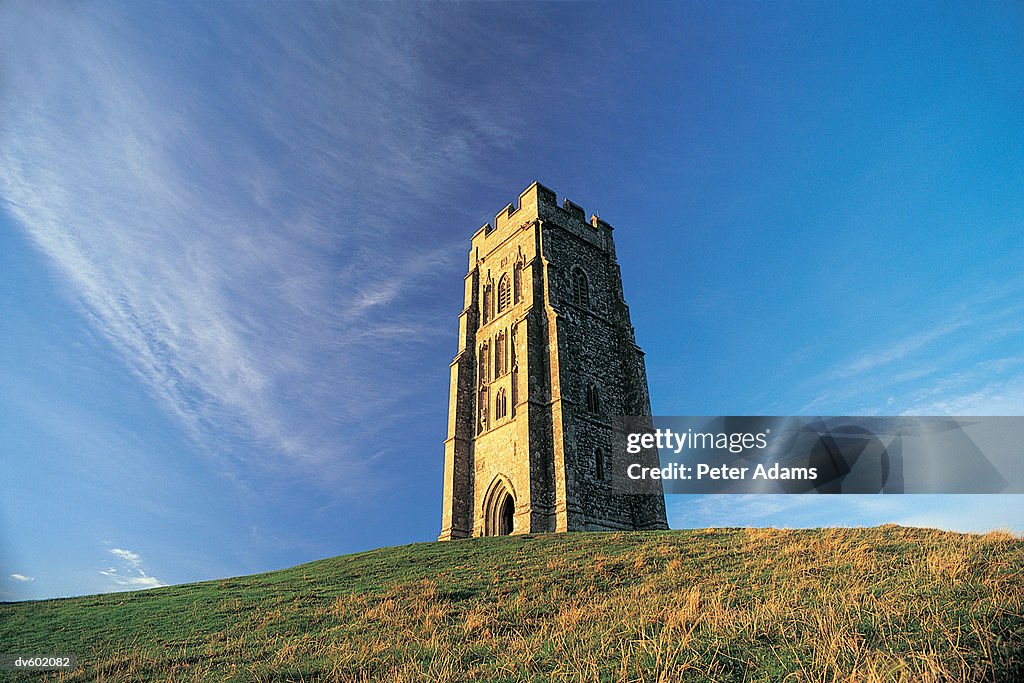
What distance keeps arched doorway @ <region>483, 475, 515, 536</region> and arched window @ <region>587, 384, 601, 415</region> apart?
5.49m

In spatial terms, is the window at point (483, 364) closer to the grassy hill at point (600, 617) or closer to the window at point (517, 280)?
the window at point (517, 280)

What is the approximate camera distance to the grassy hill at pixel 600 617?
5985 mm

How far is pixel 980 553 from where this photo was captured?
32.5 feet

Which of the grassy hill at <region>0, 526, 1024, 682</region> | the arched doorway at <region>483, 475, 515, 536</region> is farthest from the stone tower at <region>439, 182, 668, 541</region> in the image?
the grassy hill at <region>0, 526, 1024, 682</region>

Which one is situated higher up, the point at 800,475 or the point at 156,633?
the point at 800,475

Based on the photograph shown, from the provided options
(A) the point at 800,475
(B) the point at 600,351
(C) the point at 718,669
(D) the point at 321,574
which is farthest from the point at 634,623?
(B) the point at 600,351

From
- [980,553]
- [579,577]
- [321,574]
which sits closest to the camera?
[980,553]

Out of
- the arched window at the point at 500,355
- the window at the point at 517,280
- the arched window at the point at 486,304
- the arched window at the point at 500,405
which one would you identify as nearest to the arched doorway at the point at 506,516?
the arched window at the point at 500,405

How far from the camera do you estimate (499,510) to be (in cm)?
2670

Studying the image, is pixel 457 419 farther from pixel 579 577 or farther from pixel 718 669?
pixel 718 669

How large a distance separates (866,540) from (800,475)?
817 centimetres

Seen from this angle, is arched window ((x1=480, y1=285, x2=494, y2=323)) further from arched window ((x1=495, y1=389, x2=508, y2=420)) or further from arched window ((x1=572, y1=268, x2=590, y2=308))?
arched window ((x1=495, y1=389, x2=508, y2=420))

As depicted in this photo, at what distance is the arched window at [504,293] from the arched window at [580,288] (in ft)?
11.5

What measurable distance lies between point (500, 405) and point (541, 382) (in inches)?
113
